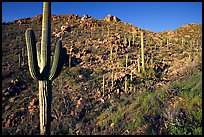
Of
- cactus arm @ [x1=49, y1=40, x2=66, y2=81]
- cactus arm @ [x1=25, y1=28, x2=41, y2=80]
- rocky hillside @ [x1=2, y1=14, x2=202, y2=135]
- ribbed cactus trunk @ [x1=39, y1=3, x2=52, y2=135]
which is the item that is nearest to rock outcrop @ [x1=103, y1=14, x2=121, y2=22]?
rocky hillside @ [x1=2, y1=14, x2=202, y2=135]

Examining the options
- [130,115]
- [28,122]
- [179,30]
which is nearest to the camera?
[130,115]

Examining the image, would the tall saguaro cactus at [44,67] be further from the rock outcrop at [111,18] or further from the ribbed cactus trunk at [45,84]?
the rock outcrop at [111,18]

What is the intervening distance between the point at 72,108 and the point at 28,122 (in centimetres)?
326

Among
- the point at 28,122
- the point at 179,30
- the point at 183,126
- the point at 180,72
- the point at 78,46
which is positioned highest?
the point at 179,30

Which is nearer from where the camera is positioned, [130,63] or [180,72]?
[180,72]

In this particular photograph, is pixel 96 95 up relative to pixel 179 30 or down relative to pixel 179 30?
down

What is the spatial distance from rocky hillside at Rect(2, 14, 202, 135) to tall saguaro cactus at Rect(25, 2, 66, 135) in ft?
12.7

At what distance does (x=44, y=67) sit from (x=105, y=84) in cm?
1440

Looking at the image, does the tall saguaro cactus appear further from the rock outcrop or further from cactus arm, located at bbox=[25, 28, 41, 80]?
the rock outcrop

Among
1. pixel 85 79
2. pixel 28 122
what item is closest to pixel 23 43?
pixel 85 79

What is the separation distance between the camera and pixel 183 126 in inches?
404

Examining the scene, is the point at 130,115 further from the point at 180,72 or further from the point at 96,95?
the point at 180,72

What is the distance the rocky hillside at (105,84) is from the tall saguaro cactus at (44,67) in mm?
3883

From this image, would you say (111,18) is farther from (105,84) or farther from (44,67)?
(44,67)
